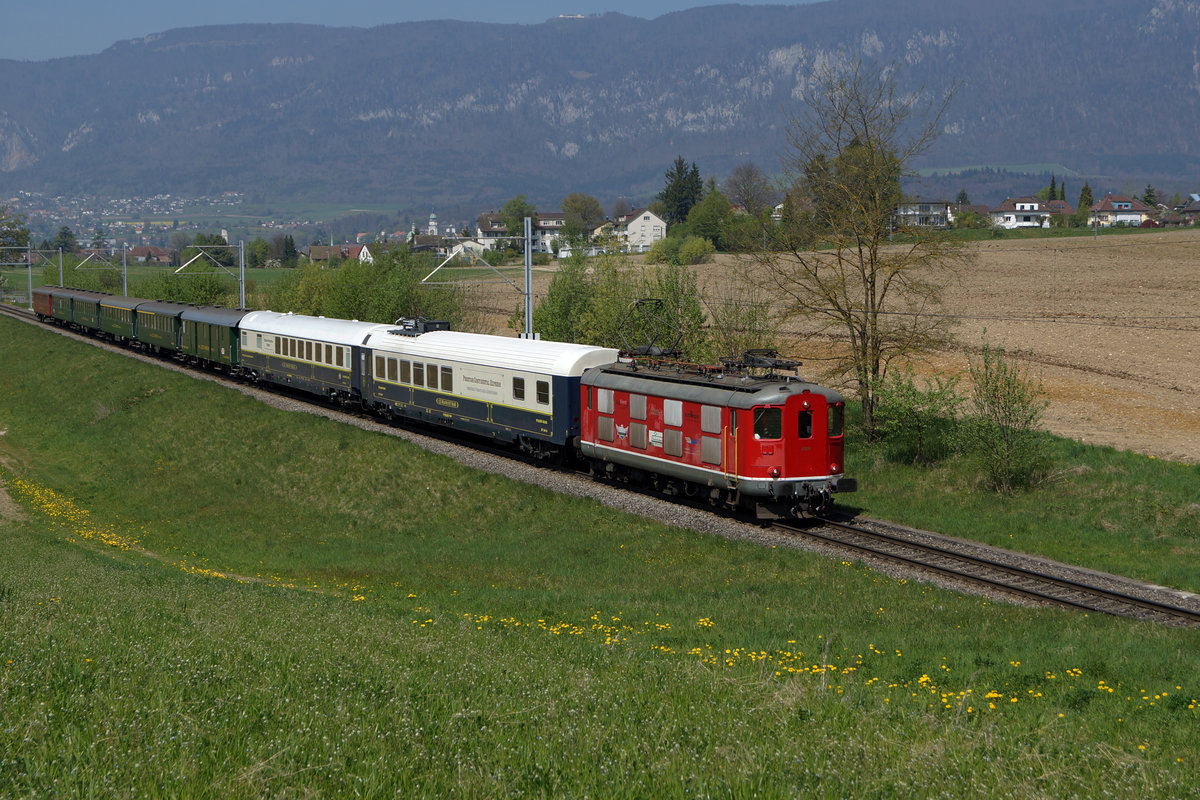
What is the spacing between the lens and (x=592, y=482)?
1214 inches

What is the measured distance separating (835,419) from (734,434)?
9.58 ft

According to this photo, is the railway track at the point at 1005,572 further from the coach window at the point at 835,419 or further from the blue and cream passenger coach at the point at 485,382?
the blue and cream passenger coach at the point at 485,382

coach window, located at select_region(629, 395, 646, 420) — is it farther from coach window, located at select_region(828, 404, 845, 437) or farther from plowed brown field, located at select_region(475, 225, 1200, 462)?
plowed brown field, located at select_region(475, 225, 1200, 462)

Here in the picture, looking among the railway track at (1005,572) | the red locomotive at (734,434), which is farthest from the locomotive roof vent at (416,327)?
the railway track at (1005,572)

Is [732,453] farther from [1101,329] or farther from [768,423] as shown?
[1101,329]

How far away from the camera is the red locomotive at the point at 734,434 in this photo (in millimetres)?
24953

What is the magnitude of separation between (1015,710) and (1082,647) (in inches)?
166

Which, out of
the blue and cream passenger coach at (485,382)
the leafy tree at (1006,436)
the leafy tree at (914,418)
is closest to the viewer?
the leafy tree at (1006,436)

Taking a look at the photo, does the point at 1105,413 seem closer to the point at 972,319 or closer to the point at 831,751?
the point at 972,319

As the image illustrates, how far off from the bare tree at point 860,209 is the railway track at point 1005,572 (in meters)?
8.97

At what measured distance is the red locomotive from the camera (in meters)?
25.0

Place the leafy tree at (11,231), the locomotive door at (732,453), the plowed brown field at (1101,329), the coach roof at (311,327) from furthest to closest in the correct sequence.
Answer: the leafy tree at (11,231), the coach roof at (311,327), the plowed brown field at (1101,329), the locomotive door at (732,453)

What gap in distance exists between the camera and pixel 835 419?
85.7 ft

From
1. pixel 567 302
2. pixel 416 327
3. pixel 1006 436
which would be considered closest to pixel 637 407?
pixel 1006 436
